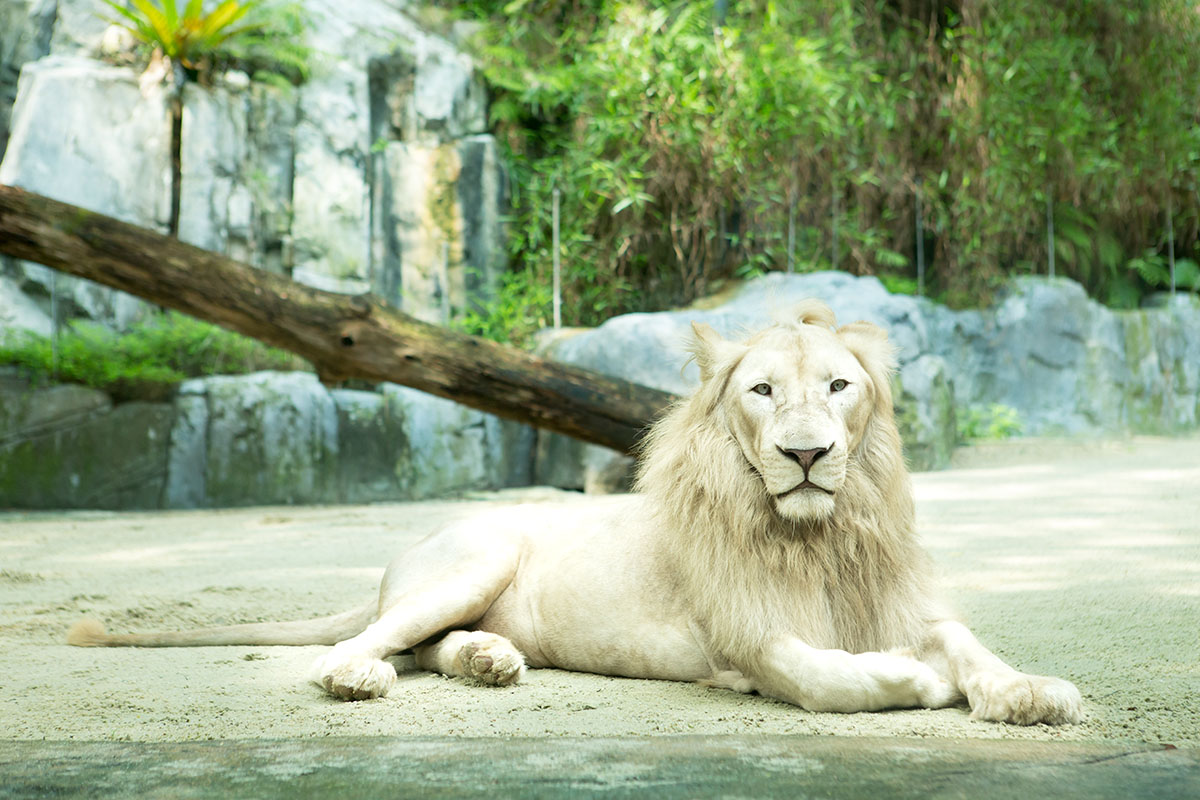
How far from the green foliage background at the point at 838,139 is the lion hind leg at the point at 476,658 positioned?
6.89 metres

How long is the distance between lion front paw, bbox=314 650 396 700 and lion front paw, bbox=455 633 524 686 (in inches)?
8.8

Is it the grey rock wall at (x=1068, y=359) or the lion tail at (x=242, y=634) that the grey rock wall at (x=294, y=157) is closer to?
the grey rock wall at (x=1068, y=359)


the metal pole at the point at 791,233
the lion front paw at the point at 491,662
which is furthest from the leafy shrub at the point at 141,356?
the lion front paw at the point at 491,662

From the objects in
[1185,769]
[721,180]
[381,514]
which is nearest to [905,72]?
[721,180]

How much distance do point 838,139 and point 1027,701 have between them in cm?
875

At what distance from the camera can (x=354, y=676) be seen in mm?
2510

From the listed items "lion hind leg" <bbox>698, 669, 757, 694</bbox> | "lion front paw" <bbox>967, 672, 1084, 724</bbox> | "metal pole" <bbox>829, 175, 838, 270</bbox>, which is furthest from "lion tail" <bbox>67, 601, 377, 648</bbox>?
"metal pole" <bbox>829, 175, 838, 270</bbox>

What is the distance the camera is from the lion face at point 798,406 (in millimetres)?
2408

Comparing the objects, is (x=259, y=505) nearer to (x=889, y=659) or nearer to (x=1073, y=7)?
(x=889, y=659)

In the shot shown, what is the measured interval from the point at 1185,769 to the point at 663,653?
1.34 m

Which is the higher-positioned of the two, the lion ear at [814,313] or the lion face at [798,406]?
the lion ear at [814,313]

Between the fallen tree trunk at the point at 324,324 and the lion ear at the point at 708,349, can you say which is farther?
the fallen tree trunk at the point at 324,324

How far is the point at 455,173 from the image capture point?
32.6ft

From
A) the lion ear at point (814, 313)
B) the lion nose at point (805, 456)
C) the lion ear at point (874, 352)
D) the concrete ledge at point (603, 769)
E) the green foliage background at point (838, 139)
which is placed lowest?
the concrete ledge at point (603, 769)
